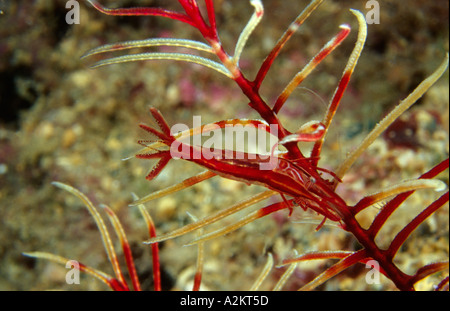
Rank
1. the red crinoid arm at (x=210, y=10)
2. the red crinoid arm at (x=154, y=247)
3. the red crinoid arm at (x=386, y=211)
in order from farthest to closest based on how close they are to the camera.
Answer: the red crinoid arm at (x=154, y=247), the red crinoid arm at (x=386, y=211), the red crinoid arm at (x=210, y=10)

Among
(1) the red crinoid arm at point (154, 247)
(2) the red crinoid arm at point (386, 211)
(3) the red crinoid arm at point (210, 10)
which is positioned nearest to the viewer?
(3) the red crinoid arm at point (210, 10)

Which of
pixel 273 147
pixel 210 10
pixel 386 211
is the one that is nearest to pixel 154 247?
pixel 273 147

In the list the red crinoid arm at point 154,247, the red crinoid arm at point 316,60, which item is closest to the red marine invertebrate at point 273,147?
the red crinoid arm at point 316,60

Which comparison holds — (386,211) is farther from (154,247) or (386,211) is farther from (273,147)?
(154,247)

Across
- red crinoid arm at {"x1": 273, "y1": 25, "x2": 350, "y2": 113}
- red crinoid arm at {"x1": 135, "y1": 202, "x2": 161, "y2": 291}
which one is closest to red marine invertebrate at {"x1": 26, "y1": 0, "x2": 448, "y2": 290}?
red crinoid arm at {"x1": 273, "y1": 25, "x2": 350, "y2": 113}

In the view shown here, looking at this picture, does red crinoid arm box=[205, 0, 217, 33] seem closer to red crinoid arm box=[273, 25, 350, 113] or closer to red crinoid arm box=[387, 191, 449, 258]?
red crinoid arm box=[273, 25, 350, 113]

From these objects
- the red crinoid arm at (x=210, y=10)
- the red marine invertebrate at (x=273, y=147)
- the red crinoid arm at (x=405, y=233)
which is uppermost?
the red crinoid arm at (x=210, y=10)

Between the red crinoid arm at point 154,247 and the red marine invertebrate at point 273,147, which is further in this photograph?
the red crinoid arm at point 154,247

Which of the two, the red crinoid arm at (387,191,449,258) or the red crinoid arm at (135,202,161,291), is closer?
the red crinoid arm at (387,191,449,258)

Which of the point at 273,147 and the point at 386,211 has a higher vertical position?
the point at 273,147

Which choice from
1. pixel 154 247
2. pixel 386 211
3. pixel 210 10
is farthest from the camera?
pixel 154 247

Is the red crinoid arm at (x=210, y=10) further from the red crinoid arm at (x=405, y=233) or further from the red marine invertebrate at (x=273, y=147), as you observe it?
the red crinoid arm at (x=405, y=233)
